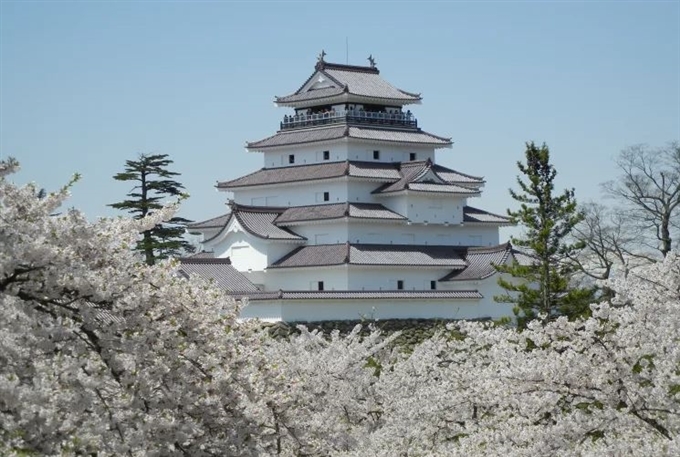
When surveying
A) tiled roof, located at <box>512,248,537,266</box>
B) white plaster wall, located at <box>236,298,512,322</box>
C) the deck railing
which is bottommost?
white plaster wall, located at <box>236,298,512,322</box>

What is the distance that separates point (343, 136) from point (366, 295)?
8917 millimetres

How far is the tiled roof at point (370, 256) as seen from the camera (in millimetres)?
49719

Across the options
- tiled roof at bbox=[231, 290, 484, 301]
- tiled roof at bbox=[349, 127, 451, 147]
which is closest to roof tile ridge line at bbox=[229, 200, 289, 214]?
tiled roof at bbox=[349, 127, 451, 147]

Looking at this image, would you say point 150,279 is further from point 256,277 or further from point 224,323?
point 256,277

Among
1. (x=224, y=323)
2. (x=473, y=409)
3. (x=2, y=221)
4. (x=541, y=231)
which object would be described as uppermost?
(x=541, y=231)

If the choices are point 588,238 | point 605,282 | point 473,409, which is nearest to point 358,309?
point 588,238

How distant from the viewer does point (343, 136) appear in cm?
5356

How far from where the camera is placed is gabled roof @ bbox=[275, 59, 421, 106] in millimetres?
56375

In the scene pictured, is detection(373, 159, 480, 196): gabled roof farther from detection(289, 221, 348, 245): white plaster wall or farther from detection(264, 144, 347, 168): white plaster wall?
detection(289, 221, 348, 245): white plaster wall

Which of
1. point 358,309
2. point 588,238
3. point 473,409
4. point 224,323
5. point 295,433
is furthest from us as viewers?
point 588,238

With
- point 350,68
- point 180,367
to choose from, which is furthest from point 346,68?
point 180,367

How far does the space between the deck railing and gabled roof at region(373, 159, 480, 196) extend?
2837 mm

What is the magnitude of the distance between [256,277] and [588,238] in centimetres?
1647

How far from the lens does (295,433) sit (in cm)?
1201
